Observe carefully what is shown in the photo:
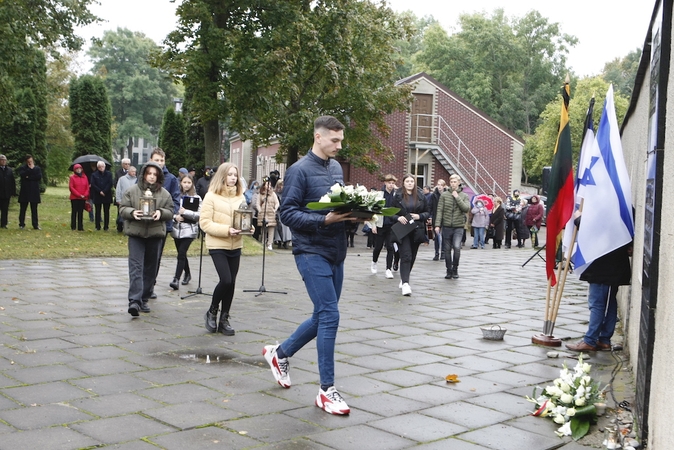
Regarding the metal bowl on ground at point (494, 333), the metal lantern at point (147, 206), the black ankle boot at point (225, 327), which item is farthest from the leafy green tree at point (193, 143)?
the metal bowl on ground at point (494, 333)

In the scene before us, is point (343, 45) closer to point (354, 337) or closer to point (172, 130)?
point (172, 130)

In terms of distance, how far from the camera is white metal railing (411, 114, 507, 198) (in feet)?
137

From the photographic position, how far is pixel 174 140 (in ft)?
140

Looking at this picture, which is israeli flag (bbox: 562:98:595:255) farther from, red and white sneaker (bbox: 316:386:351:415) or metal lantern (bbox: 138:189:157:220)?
metal lantern (bbox: 138:189:157:220)

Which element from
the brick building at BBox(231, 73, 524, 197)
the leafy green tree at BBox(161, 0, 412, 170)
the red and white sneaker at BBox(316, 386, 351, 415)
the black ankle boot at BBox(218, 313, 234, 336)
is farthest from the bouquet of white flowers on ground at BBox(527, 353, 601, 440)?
the brick building at BBox(231, 73, 524, 197)

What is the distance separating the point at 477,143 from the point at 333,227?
3844 cm

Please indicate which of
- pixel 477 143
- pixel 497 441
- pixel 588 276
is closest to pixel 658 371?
pixel 497 441

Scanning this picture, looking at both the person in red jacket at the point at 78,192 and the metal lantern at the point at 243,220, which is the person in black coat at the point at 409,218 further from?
the person in red jacket at the point at 78,192

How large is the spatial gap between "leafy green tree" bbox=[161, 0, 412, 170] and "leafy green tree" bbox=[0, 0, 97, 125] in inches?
132

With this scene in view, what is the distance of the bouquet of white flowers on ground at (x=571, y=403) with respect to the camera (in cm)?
527

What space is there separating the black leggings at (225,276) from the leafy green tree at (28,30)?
49.6 feet

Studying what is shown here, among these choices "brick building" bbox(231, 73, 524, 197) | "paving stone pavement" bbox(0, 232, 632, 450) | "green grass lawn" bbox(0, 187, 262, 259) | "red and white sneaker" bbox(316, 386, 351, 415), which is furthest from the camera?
"brick building" bbox(231, 73, 524, 197)

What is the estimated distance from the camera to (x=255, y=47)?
26.8 metres

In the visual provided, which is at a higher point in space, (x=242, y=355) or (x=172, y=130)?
(x=172, y=130)
